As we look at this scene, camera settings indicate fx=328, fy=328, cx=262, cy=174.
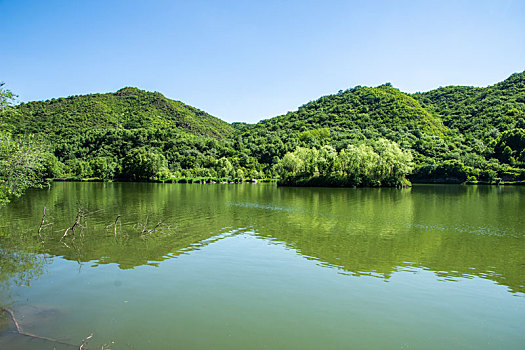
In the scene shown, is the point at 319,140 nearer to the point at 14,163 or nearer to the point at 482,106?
the point at 482,106

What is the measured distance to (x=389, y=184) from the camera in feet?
241

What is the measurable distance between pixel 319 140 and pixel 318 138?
5125 millimetres

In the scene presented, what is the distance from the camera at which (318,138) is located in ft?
415

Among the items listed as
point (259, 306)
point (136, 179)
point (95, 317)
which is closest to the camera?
point (95, 317)

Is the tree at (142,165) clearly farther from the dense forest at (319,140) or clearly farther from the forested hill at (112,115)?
the forested hill at (112,115)

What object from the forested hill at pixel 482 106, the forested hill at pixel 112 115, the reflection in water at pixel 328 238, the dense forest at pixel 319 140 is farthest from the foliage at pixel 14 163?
the forested hill at pixel 482 106

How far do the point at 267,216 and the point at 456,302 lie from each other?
59.6 feet

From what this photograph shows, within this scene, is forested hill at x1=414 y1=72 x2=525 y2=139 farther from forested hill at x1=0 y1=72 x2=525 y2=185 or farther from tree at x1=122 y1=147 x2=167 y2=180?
tree at x1=122 y1=147 x2=167 y2=180

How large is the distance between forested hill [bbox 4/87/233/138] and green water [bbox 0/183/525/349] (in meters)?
130

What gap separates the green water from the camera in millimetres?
7523

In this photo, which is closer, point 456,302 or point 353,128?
point 456,302

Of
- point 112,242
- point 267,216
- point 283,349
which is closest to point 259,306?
point 283,349

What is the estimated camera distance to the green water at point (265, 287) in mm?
7523

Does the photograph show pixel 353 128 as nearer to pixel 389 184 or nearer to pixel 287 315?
pixel 389 184
